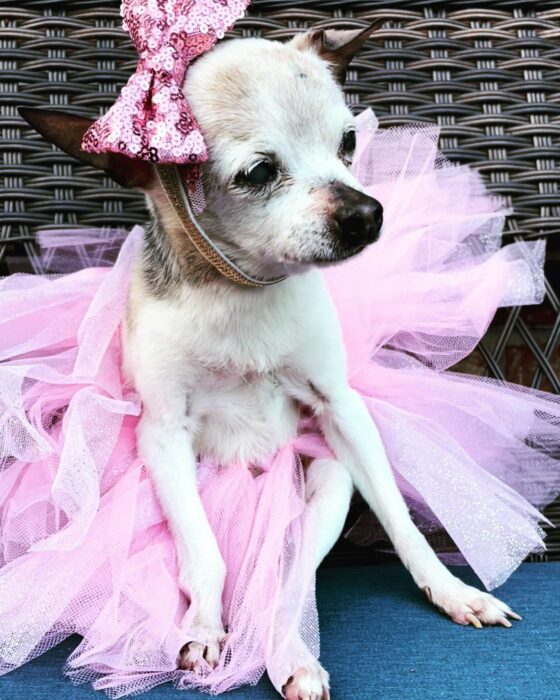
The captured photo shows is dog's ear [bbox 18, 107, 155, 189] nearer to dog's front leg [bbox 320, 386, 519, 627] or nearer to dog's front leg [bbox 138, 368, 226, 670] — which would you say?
dog's front leg [bbox 138, 368, 226, 670]

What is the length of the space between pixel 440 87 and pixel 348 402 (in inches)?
26.2

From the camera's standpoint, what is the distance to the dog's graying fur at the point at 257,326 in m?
1.04

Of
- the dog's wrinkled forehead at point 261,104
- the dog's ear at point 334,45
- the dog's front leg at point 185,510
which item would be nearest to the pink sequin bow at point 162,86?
the dog's wrinkled forehead at point 261,104

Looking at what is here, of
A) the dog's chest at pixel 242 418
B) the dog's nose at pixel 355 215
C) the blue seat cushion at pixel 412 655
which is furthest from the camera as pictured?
the dog's chest at pixel 242 418

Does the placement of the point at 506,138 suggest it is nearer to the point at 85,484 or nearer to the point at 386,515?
the point at 386,515

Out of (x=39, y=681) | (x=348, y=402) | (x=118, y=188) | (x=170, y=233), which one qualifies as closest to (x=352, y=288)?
(x=348, y=402)

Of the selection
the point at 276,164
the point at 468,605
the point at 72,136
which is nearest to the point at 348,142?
the point at 276,164

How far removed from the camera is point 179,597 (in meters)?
1.09

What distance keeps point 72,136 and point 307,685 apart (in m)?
0.77

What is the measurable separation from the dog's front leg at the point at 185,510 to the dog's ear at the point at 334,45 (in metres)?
0.56

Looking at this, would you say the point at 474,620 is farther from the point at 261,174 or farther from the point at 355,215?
the point at 261,174

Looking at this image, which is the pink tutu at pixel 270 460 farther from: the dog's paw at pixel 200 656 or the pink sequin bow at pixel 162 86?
the pink sequin bow at pixel 162 86

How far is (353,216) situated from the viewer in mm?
988

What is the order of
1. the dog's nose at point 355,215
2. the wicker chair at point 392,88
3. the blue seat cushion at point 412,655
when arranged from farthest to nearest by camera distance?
1. the wicker chair at point 392,88
2. the dog's nose at point 355,215
3. the blue seat cushion at point 412,655
